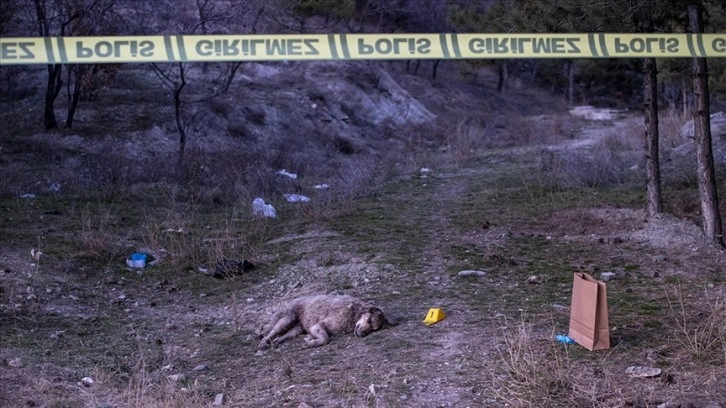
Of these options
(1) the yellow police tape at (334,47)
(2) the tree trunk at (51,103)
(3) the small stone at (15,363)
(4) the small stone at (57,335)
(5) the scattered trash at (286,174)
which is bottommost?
(4) the small stone at (57,335)

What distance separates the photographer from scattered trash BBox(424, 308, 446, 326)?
22.6 ft

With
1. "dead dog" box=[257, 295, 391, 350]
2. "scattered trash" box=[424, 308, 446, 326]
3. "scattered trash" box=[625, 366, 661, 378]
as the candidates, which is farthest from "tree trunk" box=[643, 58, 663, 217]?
"scattered trash" box=[625, 366, 661, 378]

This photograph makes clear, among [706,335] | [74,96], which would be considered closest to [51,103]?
[74,96]

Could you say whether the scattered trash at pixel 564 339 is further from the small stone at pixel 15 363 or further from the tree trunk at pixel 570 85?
the tree trunk at pixel 570 85

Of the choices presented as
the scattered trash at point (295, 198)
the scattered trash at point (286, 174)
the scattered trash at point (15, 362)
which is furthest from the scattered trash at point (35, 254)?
the scattered trash at point (286, 174)

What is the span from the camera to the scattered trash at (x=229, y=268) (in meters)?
9.27

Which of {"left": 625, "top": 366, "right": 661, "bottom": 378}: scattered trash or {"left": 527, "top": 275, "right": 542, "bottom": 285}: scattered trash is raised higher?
{"left": 527, "top": 275, "right": 542, "bottom": 285}: scattered trash

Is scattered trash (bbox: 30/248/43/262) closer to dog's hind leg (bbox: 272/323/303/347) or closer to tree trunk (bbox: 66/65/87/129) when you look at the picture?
dog's hind leg (bbox: 272/323/303/347)

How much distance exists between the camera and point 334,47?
631 cm

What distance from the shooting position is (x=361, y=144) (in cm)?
2452

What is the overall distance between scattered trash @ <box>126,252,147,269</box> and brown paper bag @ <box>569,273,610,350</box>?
540cm

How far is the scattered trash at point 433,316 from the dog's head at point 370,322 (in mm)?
321

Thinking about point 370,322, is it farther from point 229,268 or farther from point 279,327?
point 229,268

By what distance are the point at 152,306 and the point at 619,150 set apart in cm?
1463
